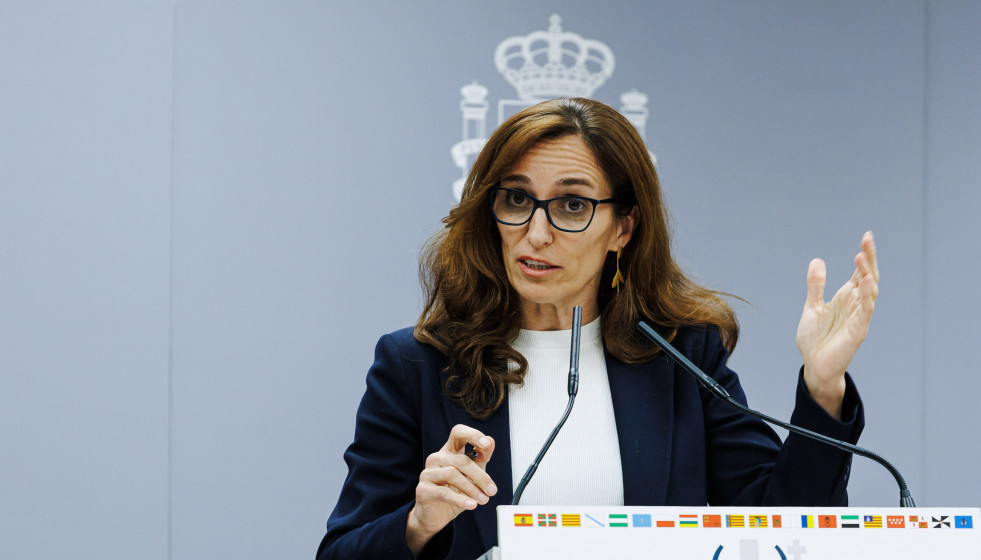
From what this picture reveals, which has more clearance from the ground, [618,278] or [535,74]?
[535,74]

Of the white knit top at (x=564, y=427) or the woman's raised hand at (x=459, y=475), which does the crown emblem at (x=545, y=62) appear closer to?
the white knit top at (x=564, y=427)

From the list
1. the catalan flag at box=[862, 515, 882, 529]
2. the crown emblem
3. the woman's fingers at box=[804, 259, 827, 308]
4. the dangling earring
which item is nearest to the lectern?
the catalan flag at box=[862, 515, 882, 529]

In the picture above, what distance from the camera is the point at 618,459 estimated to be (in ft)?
4.42

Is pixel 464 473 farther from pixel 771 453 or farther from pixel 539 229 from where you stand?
pixel 771 453

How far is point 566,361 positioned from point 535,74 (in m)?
1.41

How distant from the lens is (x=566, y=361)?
1447 millimetres

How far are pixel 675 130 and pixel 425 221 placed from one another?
814 millimetres

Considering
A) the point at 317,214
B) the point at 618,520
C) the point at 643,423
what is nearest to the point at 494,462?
the point at 643,423

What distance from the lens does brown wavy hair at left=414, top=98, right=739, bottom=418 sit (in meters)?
1.39

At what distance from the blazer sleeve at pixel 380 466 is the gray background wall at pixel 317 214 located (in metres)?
1.22

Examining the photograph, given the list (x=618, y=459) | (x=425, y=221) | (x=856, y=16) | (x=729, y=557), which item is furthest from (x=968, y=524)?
(x=856, y=16)

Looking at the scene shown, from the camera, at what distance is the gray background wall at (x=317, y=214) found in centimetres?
241

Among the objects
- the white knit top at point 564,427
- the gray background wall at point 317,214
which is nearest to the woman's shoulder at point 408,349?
the white knit top at point 564,427

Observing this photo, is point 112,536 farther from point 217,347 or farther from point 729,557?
point 729,557
